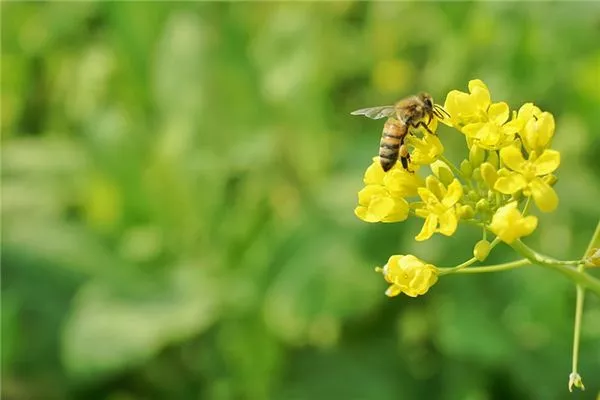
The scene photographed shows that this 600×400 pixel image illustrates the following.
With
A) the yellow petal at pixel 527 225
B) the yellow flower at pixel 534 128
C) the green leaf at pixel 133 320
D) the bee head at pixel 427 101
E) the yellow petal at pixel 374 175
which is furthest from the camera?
the green leaf at pixel 133 320

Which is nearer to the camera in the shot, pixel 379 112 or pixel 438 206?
pixel 438 206

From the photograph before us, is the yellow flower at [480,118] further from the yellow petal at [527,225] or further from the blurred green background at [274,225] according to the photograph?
the blurred green background at [274,225]

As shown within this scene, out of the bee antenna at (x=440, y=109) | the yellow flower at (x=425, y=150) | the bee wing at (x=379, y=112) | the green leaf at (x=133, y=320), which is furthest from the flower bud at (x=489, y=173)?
the green leaf at (x=133, y=320)

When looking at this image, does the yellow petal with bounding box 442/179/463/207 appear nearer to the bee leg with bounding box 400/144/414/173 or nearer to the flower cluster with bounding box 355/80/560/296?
the flower cluster with bounding box 355/80/560/296

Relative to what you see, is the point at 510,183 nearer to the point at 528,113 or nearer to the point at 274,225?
the point at 528,113

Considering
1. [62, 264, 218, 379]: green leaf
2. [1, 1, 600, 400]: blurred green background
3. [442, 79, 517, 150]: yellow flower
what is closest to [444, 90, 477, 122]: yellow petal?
[442, 79, 517, 150]: yellow flower

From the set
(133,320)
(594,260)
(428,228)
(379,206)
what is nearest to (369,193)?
(379,206)
